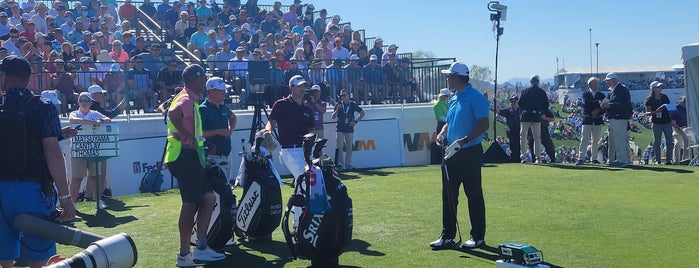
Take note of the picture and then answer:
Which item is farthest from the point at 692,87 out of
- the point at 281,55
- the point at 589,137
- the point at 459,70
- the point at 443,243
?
the point at 443,243

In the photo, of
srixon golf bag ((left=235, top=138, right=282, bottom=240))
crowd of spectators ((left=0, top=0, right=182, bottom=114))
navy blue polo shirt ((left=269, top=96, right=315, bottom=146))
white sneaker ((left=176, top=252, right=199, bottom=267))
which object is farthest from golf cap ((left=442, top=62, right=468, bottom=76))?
crowd of spectators ((left=0, top=0, right=182, bottom=114))

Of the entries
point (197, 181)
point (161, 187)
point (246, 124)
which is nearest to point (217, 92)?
point (197, 181)

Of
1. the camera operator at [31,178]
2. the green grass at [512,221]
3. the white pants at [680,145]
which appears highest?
the camera operator at [31,178]

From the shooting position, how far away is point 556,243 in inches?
315

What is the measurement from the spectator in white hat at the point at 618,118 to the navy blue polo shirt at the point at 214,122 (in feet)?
32.9

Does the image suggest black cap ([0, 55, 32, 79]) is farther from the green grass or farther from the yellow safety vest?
the green grass

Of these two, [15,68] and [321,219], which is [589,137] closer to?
[321,219]

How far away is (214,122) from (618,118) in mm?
10718

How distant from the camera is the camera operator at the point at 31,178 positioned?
509 centimetres

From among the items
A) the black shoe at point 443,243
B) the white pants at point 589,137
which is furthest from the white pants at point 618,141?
the black shoe at point 443,243

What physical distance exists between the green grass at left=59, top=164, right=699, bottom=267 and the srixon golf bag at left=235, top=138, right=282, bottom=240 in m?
0.20

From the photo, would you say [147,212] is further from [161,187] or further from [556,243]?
[556,243]

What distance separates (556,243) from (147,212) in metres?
5.79

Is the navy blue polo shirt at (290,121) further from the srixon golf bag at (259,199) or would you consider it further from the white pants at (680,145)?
the white pants at (680,145)
